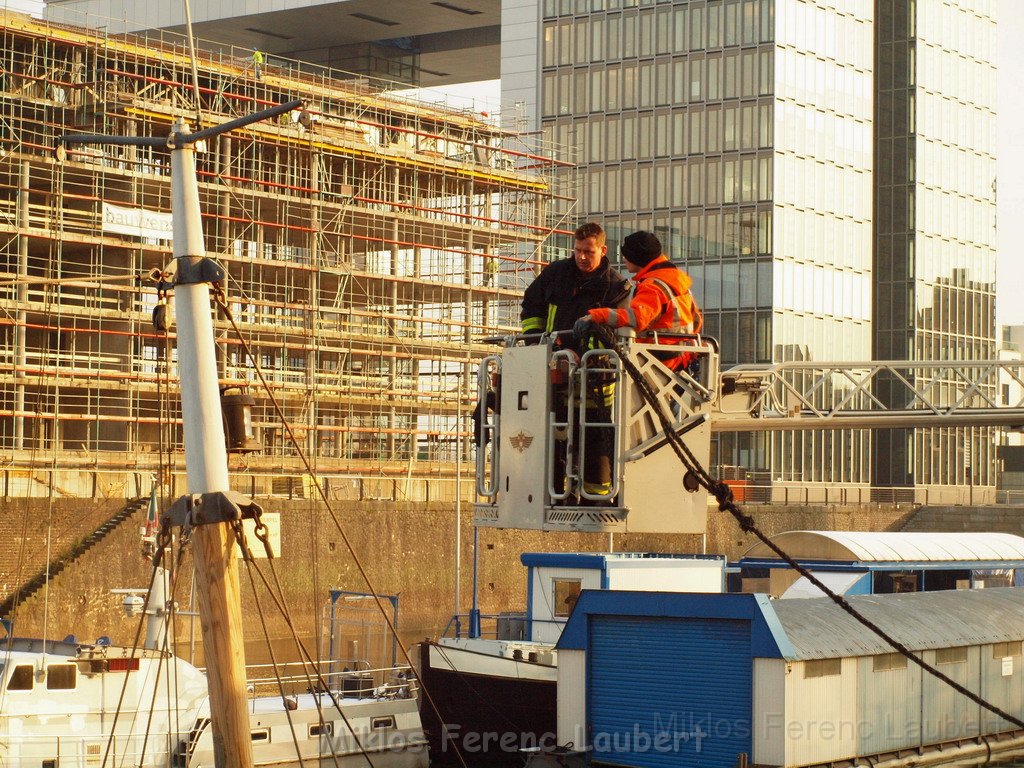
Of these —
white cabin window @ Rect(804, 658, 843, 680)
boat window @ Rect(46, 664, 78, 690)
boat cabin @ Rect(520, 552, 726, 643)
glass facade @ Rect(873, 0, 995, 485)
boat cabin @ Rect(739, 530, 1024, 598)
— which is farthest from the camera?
glass facade @ Rect(873, 0, 995, 485)

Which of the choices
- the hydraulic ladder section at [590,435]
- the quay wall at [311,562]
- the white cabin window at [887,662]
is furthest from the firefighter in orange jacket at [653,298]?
the quay wall at [311,562]

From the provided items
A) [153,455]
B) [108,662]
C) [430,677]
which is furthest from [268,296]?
[108,662]

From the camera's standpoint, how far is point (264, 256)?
61.7m

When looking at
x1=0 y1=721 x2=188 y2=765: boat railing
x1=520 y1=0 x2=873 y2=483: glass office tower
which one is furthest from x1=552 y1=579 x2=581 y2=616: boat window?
x1=520 y1=0 x2=873 y2=483: glass office tower

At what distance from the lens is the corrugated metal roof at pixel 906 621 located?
84.4 ft

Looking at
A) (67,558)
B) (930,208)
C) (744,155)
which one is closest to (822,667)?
(67,558)

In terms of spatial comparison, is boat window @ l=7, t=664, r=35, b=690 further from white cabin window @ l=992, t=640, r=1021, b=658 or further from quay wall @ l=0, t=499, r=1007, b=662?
white cabin window @ l=992, t=640, r=1021, b=658

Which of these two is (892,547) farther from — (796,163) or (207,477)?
(796,163)

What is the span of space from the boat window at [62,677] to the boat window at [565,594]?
10.5 meters

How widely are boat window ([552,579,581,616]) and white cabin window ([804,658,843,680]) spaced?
847 cm

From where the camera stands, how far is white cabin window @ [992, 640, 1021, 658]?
2967 cm

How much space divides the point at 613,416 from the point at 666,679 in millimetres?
13969

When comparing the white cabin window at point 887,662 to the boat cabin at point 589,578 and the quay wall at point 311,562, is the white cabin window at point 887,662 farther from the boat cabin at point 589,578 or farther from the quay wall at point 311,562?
the quay wall at point 311,562

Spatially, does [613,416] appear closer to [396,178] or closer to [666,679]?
[666,679]
